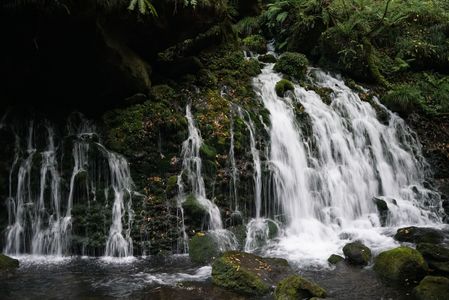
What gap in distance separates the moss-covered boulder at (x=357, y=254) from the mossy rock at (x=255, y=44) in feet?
31.5

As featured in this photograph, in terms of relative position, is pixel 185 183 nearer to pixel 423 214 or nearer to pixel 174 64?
pixel 174 64

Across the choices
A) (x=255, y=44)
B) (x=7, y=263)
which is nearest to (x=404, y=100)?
(x=255, y=44)

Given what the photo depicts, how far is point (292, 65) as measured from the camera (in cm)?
1378

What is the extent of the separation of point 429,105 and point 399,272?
869 centimetres

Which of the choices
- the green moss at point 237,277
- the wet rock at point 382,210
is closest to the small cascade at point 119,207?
the green moss at point 237,277

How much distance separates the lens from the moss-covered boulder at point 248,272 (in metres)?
6.32

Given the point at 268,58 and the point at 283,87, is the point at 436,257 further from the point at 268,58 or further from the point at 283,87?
the point at 268,58

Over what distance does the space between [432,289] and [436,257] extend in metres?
1.31

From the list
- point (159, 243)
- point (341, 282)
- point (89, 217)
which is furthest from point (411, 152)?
point (89, 217)

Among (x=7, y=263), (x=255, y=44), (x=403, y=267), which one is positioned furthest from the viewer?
(x=255, y=44)

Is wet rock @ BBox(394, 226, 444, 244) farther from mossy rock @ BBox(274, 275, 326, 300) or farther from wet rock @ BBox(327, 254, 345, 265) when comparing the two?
mossy rock @ BBox(274, 275, 326, 300)

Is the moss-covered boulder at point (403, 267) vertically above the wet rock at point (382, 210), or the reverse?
the wet rock at point (382, 210)

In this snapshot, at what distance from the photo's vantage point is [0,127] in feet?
30.8

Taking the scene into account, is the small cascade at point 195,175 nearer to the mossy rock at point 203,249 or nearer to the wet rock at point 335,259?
the mossy rock at point 203,249
